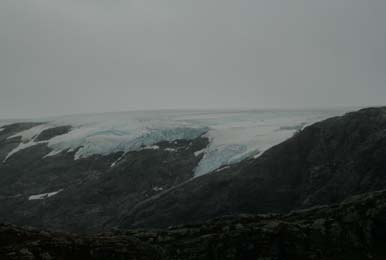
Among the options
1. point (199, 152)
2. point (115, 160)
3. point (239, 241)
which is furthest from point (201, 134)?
point (239, 241)

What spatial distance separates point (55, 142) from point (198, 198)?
176 feet

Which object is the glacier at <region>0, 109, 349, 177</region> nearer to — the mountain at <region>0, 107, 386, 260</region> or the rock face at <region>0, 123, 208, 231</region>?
the mountain at <region>0, 107, 386, 260</region>

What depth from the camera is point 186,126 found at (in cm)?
11012

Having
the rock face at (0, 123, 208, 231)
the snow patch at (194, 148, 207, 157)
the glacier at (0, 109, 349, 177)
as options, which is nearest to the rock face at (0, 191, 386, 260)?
the rock face at (0, 123, 208, 231)

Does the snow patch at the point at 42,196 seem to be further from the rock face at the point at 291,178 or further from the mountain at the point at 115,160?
the rock face at the point at 291,178

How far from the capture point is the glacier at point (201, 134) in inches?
3666

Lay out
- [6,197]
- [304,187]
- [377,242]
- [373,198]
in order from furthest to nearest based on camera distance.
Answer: [6,197], [304,187], [373,198], [377,242]

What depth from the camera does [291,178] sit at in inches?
2926

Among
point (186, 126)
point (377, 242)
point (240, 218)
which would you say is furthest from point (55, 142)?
point (377, 242)

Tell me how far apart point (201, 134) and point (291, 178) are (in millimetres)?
34768

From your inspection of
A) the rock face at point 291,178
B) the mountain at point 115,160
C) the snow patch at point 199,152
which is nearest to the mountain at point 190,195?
the rock face at point 291,178

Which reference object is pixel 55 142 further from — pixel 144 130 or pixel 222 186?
pixel 222 186

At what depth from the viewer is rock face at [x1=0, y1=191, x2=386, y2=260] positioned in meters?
32.3

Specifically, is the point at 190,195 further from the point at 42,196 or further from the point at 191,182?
the point at 42,196
